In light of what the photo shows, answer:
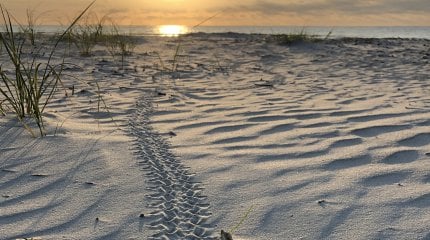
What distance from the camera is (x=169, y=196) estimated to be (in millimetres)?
1947

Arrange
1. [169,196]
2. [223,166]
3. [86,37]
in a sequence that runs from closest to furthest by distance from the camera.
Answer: [169,196], [223,166], [86,37]

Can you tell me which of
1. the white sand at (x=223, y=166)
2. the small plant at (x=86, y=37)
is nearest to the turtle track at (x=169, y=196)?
the white sand at (x=223, y=166)

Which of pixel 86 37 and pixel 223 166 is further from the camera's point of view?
pixel 86 37

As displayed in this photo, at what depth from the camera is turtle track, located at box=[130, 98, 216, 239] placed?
66.1 inches

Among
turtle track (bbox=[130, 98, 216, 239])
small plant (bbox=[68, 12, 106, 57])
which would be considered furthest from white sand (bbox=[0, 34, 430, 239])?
small plant (bbox=[68, 12, 106, 57])

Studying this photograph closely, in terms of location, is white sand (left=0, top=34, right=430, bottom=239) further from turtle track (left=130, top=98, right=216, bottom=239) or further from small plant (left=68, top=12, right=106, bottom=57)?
small plant (left=68, top=12, right=106, bottom=57)

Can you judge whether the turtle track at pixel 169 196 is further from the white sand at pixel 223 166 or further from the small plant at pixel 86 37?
the small plant at pixel 86 37

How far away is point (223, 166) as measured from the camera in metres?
2.34

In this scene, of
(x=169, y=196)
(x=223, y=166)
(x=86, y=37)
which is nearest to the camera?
(x=169, y=196)

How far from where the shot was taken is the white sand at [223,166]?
1.74m

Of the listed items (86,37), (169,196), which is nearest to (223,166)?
(169,196)

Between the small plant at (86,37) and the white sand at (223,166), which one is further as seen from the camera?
the small plant at (86,37)

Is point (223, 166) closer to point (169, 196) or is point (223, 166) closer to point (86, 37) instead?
point (169, 196)

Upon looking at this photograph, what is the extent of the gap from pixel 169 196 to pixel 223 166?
47 cm
